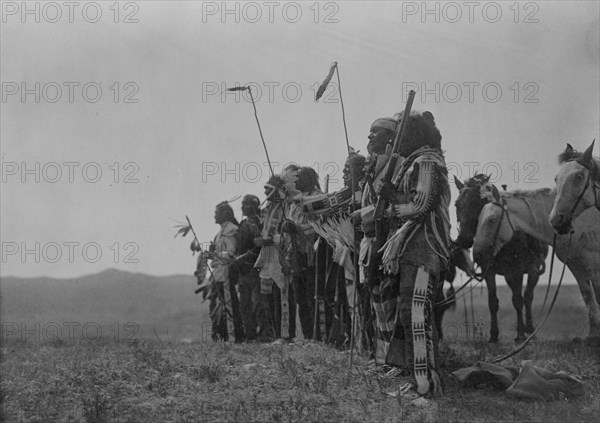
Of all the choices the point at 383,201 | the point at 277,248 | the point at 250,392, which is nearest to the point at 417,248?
the point at 383,201

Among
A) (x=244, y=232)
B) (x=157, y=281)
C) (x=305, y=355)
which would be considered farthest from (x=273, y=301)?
(x=157, y=281)

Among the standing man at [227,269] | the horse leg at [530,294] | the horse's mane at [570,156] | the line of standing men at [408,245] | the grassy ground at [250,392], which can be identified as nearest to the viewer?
the grassy ground at [250,392]

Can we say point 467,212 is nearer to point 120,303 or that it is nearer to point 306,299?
point 306,299

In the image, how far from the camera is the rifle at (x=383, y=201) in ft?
24.8

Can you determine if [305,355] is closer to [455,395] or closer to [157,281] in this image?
[455,395]

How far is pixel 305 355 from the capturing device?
892 cm

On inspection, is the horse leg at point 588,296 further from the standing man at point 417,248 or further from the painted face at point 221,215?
the painted face at point 221,215

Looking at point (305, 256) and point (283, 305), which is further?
point (283, 305)

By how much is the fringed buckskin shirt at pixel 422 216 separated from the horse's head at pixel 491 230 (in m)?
4.65

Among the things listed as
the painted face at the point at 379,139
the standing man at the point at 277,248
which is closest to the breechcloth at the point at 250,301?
the standing man at the point at 277,248

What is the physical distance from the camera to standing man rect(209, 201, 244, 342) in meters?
14.1

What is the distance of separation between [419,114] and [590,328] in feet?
15.1

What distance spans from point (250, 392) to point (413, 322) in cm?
157

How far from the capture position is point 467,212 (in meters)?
12.6
